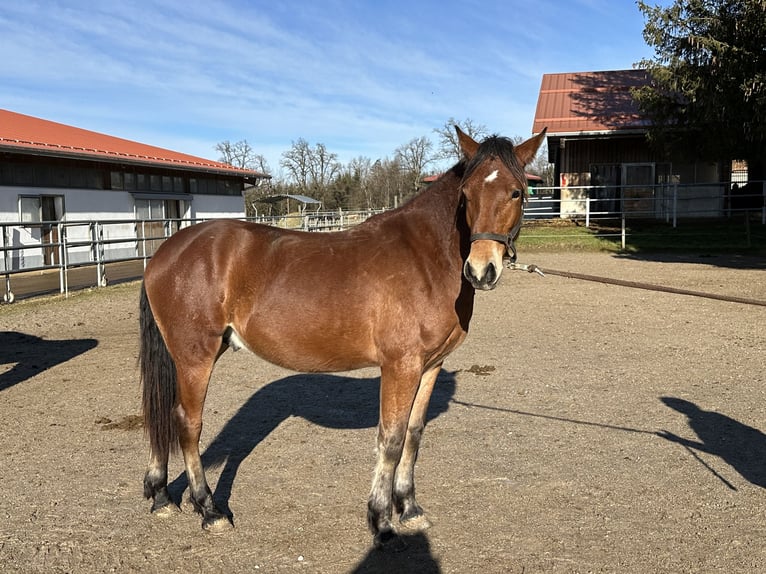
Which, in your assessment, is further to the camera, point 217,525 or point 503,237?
point 217,525

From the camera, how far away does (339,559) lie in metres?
2.98

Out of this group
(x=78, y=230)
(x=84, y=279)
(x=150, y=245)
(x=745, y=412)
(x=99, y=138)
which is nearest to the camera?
(x=745, y=412)

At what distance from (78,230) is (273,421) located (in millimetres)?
15703

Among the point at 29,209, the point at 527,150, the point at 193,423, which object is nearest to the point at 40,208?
the point at 29,209

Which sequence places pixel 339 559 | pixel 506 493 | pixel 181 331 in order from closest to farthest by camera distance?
pixel 339 559 < pixel 181 331 < pixel 506 493

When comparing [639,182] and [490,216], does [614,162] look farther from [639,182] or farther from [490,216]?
[490,216]

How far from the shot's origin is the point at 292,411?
530 centimetres

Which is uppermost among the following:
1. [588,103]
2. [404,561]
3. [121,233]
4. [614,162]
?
[588,103]

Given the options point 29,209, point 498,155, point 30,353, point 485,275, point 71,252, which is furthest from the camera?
point 71,252

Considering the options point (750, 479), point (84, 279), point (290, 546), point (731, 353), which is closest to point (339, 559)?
point (290, 546)

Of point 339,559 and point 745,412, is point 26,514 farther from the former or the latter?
point 745,412

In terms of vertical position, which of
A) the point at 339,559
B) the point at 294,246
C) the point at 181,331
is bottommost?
the point at 339,559

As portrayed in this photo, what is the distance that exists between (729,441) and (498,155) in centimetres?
303

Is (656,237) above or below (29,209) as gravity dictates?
below
